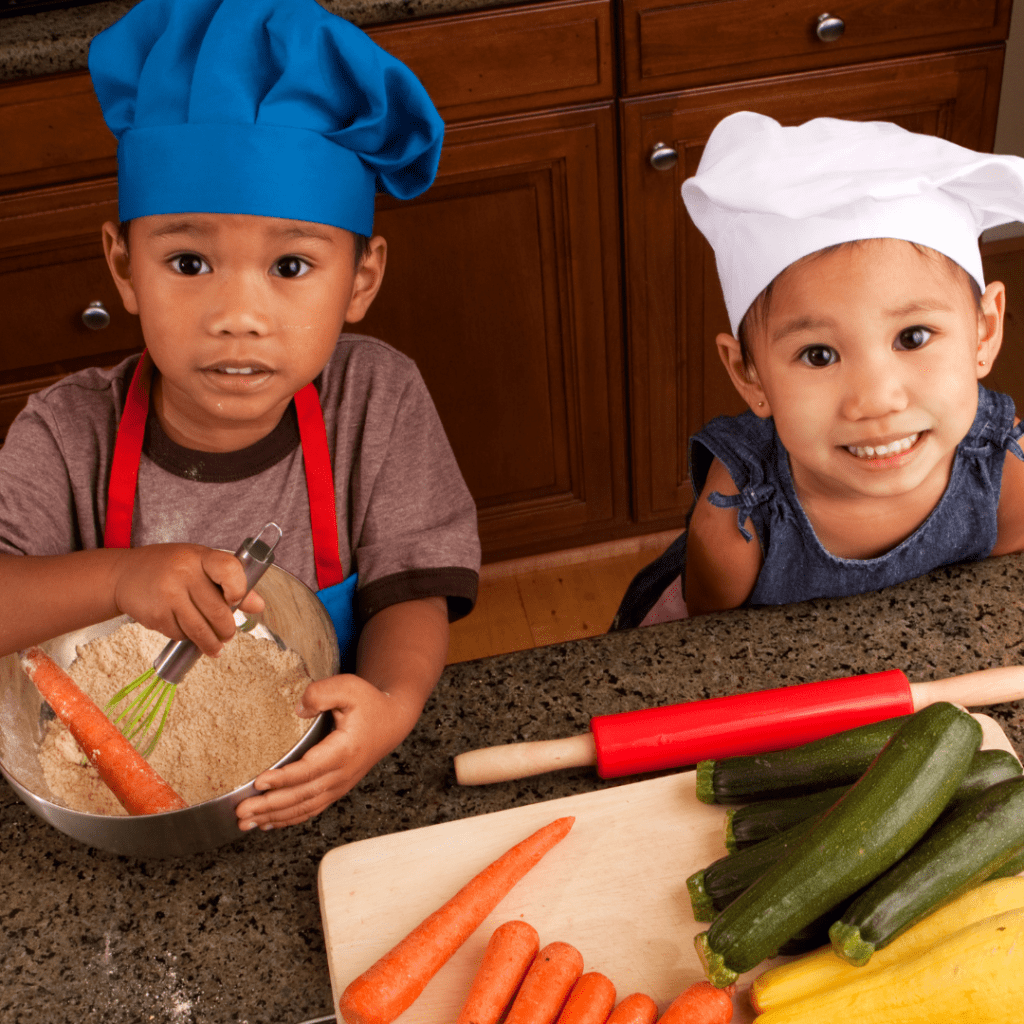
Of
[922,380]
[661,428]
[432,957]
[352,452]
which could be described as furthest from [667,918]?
[661,428]

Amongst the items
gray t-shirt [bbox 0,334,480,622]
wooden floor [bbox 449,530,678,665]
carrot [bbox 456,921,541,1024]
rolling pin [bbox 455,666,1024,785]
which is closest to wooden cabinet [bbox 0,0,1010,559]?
wooden floor [bbox 449,530,678,665]

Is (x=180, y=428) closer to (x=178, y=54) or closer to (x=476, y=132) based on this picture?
(x=178, y=54)

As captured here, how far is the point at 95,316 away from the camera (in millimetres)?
1645

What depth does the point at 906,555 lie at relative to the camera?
1037 millimetres

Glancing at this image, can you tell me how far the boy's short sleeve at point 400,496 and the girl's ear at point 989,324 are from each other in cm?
47

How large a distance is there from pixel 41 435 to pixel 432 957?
2.02 feet

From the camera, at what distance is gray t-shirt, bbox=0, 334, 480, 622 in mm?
962

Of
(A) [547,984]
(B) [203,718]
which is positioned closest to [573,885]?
(A) [547,984]

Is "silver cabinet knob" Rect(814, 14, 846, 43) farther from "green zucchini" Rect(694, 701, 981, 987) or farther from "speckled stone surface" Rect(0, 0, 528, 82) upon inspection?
"green zucchini" Rect(694, 701, 981, 987)

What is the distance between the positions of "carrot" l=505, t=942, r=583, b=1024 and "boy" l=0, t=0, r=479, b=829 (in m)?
0.18

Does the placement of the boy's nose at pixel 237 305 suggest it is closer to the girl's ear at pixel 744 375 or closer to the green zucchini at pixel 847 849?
the girl's ear at pixel 744 375

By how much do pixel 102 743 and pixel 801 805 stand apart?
1.53ft

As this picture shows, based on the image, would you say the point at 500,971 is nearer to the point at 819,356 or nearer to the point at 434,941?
the point at 434,941

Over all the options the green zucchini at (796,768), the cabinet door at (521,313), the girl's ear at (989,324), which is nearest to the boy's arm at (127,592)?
the green zucchini at (796,768)
